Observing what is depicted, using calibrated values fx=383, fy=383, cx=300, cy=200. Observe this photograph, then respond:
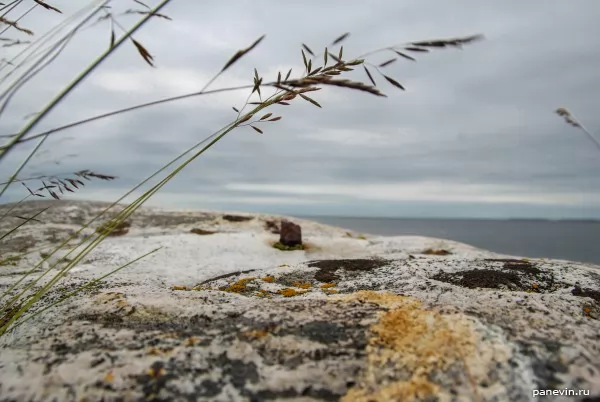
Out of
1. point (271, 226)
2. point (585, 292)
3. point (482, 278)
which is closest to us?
point (585, 292)

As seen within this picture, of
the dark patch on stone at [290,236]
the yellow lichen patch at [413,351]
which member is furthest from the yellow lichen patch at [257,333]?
the dark patch on stone at [290,236]

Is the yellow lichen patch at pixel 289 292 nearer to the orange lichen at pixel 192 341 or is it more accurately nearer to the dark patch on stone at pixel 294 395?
the orange lichen at pixel 192 341

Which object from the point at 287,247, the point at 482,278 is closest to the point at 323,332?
the point at 482,278

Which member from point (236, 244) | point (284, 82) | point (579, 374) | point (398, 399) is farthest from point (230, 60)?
point (236, 244)

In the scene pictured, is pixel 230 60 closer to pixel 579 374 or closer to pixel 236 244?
pixel 579 374

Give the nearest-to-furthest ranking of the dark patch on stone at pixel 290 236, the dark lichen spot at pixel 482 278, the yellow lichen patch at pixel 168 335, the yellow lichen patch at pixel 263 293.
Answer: the yellow lichen patch at pixel 168 335 → the yellow lichen patch at pixel 263 293 → the dark lichen spot at pixel 482 278 → the dark patch on stone at pixel 290 236

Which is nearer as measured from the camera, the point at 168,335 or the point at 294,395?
the point at 294,395

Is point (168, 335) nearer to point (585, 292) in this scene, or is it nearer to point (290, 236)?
point (585, 292)
